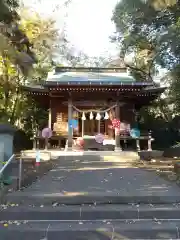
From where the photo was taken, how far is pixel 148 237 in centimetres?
433

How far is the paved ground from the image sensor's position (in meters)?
5.84

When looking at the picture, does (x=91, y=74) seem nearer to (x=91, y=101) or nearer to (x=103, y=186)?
(x=91, y=101)

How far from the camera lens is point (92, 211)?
201 inches

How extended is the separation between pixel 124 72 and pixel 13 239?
53.2 feet

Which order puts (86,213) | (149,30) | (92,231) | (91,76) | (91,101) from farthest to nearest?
(149,30) → (91,76) → (91,101) → (86,213) → (92,231)

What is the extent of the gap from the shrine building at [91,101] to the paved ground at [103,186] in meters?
6.13

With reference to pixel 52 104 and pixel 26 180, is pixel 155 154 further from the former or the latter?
pixel 26 180

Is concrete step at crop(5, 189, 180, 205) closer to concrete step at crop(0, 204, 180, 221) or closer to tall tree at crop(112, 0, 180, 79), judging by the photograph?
concrete step at crop(0, 204, 180, 221)

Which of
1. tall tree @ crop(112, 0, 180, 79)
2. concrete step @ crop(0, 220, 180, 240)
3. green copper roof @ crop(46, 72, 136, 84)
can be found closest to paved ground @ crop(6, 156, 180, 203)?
concrete step @ crop(0, 220, 180, 240)

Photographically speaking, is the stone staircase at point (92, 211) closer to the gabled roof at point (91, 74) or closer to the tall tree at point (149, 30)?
the tall tree at point (149, 30)

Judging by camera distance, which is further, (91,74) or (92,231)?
(91,74)

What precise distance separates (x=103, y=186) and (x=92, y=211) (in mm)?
1808

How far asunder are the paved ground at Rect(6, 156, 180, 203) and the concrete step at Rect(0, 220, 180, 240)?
1029 millimetres

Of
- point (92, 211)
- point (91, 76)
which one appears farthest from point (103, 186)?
point (91, 76)
